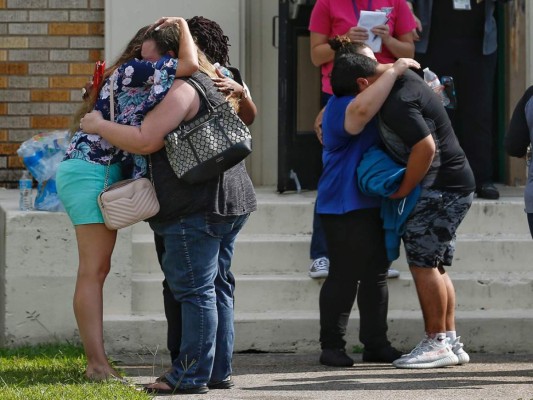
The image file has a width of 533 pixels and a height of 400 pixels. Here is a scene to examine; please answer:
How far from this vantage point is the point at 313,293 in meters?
7.62

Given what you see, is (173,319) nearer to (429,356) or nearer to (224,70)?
(224,70)

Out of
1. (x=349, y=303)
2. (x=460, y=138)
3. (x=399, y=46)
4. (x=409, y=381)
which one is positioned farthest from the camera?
(x=460, y=138)

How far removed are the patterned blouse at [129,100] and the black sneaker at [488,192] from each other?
3.20 metres

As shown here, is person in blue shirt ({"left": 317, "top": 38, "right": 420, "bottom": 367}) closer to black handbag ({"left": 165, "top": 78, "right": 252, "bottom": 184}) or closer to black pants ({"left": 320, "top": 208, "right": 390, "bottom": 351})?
black pants ({"left": 320, "top": 208, "right": 390, "bottom": 351})

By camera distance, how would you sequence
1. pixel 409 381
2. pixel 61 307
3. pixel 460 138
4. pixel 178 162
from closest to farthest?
1. pixel 178 162
2. pixel 409 381
3. pixel 61 307
4. pixel 460 138

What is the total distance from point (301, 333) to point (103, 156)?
1958mm

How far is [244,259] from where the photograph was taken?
784 centimetres

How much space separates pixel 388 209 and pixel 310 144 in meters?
2.56

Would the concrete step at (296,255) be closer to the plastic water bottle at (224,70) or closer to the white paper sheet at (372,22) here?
the white paper sheet at (372,22)

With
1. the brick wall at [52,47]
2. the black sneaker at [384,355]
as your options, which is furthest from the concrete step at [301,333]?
the brick wall at [52,47]

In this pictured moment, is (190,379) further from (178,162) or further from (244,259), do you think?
(244,259)

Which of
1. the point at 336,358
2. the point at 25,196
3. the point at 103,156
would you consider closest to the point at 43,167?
the point at 25,196

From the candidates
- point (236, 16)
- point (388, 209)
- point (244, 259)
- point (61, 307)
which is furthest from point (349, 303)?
point (236, 16)

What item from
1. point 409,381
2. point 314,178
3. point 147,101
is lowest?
point 409,381
